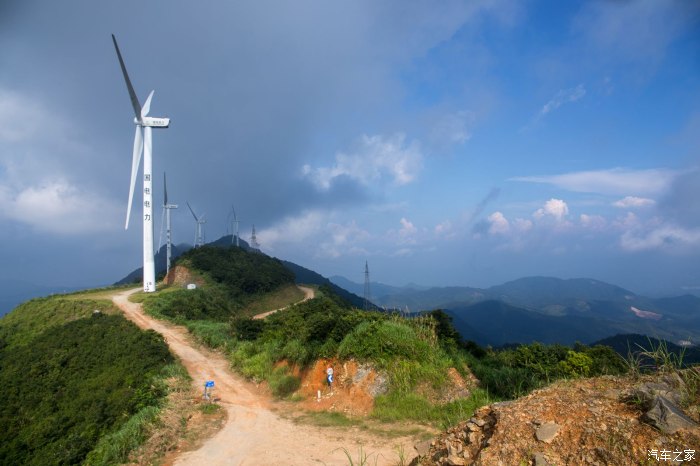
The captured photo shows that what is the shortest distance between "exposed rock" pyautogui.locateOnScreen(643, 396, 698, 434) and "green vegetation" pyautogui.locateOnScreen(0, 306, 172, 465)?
43.9 ft

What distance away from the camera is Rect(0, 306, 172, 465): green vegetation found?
48.0ft

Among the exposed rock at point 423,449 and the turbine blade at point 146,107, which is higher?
the turbine blade at point 146,107

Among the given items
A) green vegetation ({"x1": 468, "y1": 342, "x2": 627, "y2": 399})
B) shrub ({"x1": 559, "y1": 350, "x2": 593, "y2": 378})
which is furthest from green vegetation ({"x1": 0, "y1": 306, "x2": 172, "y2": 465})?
shrub ({"x1": 559, "y1": 350, "x2": 593, "y2": 378})

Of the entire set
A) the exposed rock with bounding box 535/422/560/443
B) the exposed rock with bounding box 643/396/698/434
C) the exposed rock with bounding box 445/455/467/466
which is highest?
the exposed rock with bounding box 643/396/698/434

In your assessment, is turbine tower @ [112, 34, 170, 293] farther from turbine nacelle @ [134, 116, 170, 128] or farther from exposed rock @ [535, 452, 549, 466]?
exposed rock @ [535, 452, 549, 466]

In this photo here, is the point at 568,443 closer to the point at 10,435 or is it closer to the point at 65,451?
the point at 65,451

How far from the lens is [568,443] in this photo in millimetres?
5941

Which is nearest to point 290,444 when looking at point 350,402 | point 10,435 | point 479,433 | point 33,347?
point 350,402

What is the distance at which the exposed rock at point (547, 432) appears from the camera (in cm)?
610

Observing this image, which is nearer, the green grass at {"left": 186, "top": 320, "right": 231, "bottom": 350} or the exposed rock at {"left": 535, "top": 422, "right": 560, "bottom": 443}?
the exposed rock at {"left": 535, "top": 422, "right": 560, "bottom": 443}

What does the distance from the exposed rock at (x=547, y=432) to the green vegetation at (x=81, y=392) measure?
11.7 m

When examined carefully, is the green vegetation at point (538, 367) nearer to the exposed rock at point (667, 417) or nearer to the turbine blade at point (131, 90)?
the exposed rock at point (667, 417)

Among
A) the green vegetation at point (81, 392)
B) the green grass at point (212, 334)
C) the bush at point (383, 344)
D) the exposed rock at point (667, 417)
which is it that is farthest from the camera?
the green grass at point (212, 334)

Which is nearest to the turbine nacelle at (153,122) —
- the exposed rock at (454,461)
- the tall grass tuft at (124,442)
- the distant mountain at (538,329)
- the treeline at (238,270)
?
the treeline at (238,270)
